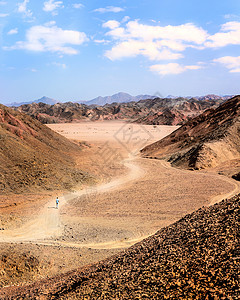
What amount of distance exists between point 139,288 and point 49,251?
6642 mm

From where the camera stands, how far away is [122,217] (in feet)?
49.7

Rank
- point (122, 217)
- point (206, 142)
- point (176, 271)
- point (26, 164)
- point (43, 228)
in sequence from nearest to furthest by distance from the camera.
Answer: point (176, 271)
point (43, 228)
point (122, 217)
point (26, 164)
point (206, 142)

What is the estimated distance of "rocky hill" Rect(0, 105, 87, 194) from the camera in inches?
760

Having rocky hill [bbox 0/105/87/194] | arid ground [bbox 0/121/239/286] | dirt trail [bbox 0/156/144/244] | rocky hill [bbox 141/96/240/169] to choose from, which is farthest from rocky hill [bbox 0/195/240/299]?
rocky hill [bbox 141/96/240/169]

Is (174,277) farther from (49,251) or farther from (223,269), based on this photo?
(49,251)

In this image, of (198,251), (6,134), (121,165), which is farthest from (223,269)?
(121,165)

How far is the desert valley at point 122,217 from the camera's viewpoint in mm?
5824

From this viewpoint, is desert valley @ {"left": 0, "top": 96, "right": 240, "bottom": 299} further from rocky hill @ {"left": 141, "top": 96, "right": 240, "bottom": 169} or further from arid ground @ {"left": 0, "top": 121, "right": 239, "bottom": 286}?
rocky hill @ {"left": 141, "top": 96, "right": 240, "bottom": 169}

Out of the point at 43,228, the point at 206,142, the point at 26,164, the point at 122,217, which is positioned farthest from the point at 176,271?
the point at 206,142

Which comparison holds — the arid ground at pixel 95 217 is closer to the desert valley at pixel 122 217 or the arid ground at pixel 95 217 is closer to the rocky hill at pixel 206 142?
the desert valley at pixel 122 217

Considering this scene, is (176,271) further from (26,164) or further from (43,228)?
(26,164)

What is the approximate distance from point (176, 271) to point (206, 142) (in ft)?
82.3

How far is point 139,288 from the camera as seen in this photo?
18.3ft

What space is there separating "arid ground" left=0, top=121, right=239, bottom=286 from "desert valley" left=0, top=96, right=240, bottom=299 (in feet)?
0.18
